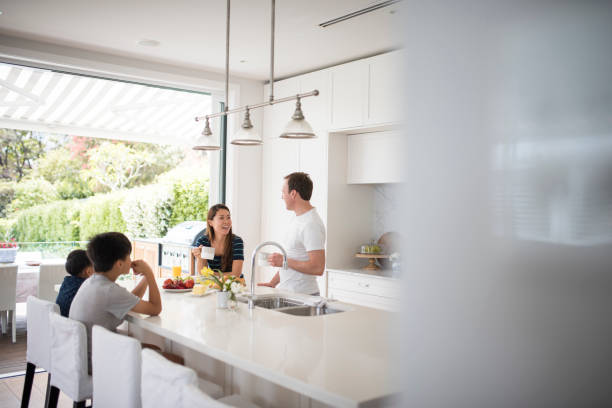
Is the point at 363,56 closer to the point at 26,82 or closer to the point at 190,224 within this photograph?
the point at 190,224

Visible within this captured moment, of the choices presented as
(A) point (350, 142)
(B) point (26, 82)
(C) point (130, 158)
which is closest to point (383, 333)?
(A) point (350, 142)

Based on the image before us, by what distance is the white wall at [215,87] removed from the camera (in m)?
4.41

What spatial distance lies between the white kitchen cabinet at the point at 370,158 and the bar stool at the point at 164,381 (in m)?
3.02

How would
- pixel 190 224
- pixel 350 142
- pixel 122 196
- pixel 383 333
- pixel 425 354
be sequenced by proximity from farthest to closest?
1. pixel 122 196
2. pixel 190 224
3. pixel 350 142
4. pixel 383 333
5. pixel 425 354

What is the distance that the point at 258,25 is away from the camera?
12.3 feet

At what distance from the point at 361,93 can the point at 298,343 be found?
2953 mm

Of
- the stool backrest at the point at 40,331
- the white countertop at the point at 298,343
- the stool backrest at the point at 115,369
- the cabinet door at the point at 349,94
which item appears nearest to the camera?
the white countertop at the point at 298,343

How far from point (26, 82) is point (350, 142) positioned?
13.8 ft

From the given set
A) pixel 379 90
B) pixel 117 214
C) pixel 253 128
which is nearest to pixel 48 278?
pixel 253 128

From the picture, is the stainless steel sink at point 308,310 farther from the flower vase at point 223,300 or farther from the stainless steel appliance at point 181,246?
the stainless steel appliance at point 181,246

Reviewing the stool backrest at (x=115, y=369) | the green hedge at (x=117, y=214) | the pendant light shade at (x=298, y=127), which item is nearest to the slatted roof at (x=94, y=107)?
the green hedge at (x=117, y=214)

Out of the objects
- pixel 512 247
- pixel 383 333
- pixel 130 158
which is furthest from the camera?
pixel 130 158

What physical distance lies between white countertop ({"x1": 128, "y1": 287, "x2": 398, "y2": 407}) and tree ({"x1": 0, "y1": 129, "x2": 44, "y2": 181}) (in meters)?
9.49

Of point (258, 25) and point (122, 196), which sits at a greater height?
point (258, 25)
